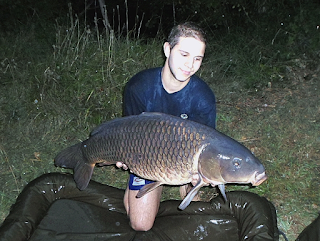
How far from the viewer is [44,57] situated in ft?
14.1

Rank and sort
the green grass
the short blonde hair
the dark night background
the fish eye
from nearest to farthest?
1. the fish eye
2. the short blonde hair
3. the green grass
4. the dark night background

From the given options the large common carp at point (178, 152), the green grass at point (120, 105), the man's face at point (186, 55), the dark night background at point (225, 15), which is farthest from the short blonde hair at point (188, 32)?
the dark night background at point (225, 15)

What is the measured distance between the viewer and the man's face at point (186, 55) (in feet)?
6.89

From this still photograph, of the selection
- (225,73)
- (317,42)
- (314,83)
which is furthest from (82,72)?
(317,42)

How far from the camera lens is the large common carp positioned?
1.74 meters

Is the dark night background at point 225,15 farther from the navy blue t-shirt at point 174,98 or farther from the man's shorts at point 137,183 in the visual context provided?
the man's shorts at point 137,183

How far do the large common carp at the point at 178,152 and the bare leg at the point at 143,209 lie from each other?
0.42 metres

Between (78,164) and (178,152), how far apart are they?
82 centimetres

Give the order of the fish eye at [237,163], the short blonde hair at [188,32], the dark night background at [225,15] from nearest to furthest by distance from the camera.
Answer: the fish eye at [237,163], the short blonde hair at [188,32], the dark night background at [225,15]

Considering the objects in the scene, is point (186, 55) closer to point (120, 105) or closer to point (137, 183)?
point (137, 183)

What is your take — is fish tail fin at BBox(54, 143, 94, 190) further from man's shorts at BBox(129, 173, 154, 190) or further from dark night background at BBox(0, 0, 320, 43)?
dark night background at BBox(0, 0, 320, 43)

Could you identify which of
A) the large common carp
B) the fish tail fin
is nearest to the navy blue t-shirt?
the large common carp

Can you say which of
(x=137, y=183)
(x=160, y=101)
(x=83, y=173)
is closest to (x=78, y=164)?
(x=83, y=173)

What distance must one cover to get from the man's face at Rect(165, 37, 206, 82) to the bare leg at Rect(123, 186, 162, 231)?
831mm
